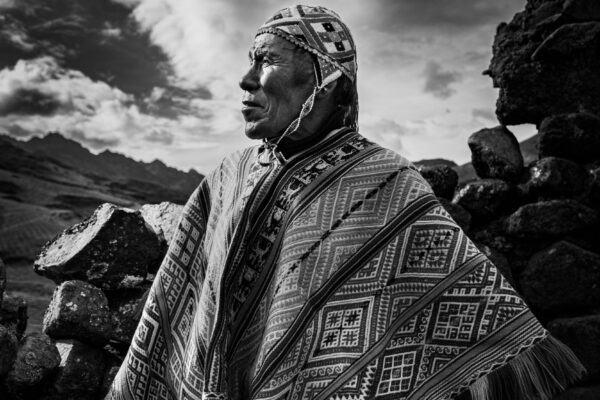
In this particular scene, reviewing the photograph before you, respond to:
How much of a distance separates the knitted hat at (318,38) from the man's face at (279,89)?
26 millimetres

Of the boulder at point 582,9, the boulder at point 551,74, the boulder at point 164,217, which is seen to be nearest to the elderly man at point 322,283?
the boulder at point 164,217

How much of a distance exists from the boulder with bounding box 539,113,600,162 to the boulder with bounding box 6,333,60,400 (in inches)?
170

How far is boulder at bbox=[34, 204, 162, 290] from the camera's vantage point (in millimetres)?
3191

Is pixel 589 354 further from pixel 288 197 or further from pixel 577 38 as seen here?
pixel 288 197

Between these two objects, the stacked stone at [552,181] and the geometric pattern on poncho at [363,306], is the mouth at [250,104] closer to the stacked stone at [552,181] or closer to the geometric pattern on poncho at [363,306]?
the geometric pattern on poncho at [363,306]

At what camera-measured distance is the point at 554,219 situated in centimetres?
456

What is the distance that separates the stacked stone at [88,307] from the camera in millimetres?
2975

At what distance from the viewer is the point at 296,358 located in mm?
1496

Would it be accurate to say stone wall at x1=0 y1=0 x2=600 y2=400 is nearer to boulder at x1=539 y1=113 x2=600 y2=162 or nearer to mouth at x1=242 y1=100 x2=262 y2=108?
boulder at x1=539 y1=113 x2=600 y2=162

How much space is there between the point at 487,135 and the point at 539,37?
1176 mm

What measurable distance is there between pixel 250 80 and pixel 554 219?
3632 mm

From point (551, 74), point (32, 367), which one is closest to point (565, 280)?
point (551, 74)

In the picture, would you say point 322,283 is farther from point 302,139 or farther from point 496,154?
point 496,154

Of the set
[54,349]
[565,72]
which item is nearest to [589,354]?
[565,72]
